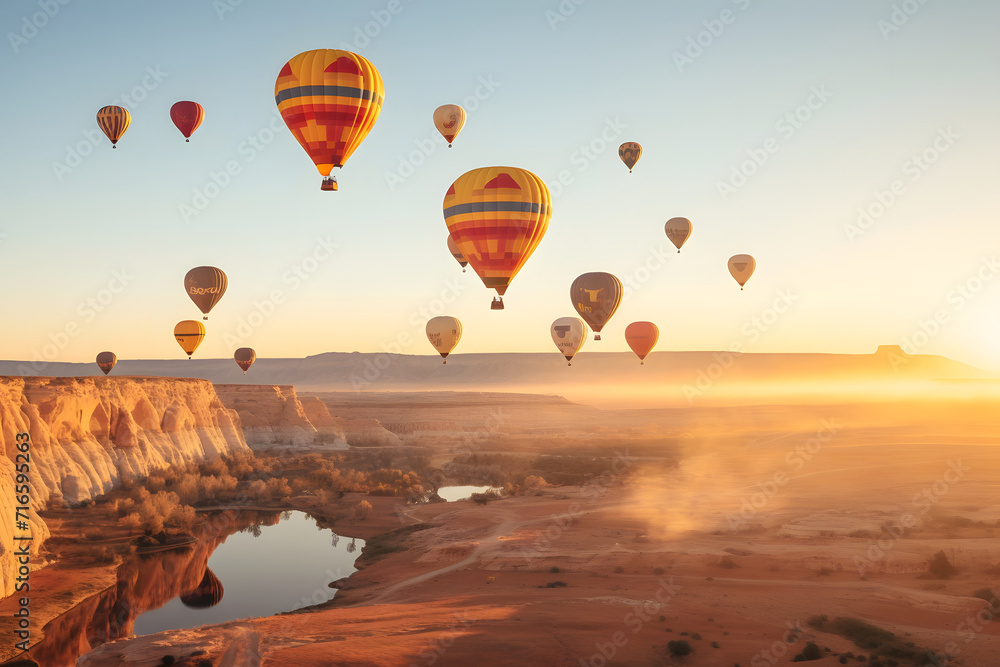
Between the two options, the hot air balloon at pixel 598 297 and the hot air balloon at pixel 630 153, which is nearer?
the hot air balloon at pixel 598 297

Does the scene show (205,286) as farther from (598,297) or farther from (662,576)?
(662,576)

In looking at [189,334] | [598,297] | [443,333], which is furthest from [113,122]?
[598,297]

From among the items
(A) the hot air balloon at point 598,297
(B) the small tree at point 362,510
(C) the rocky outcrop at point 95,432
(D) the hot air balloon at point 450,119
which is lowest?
(B) the small tree at point 362,510

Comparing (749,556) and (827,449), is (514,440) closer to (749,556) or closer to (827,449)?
(827,449)

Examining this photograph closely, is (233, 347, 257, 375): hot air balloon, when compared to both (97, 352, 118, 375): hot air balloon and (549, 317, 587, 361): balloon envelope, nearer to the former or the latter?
(97, 352, 118, 375): hot air balloon

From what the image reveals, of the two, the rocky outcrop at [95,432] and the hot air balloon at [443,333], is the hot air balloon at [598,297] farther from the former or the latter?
the rocky outcrop at [95,432]

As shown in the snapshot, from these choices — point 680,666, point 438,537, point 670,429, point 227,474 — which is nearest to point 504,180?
point 438,537

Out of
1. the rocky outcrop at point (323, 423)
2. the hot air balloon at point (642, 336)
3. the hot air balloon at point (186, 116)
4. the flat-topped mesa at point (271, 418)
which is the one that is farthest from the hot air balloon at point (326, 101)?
the rocky outcrop at point (323, 423)
